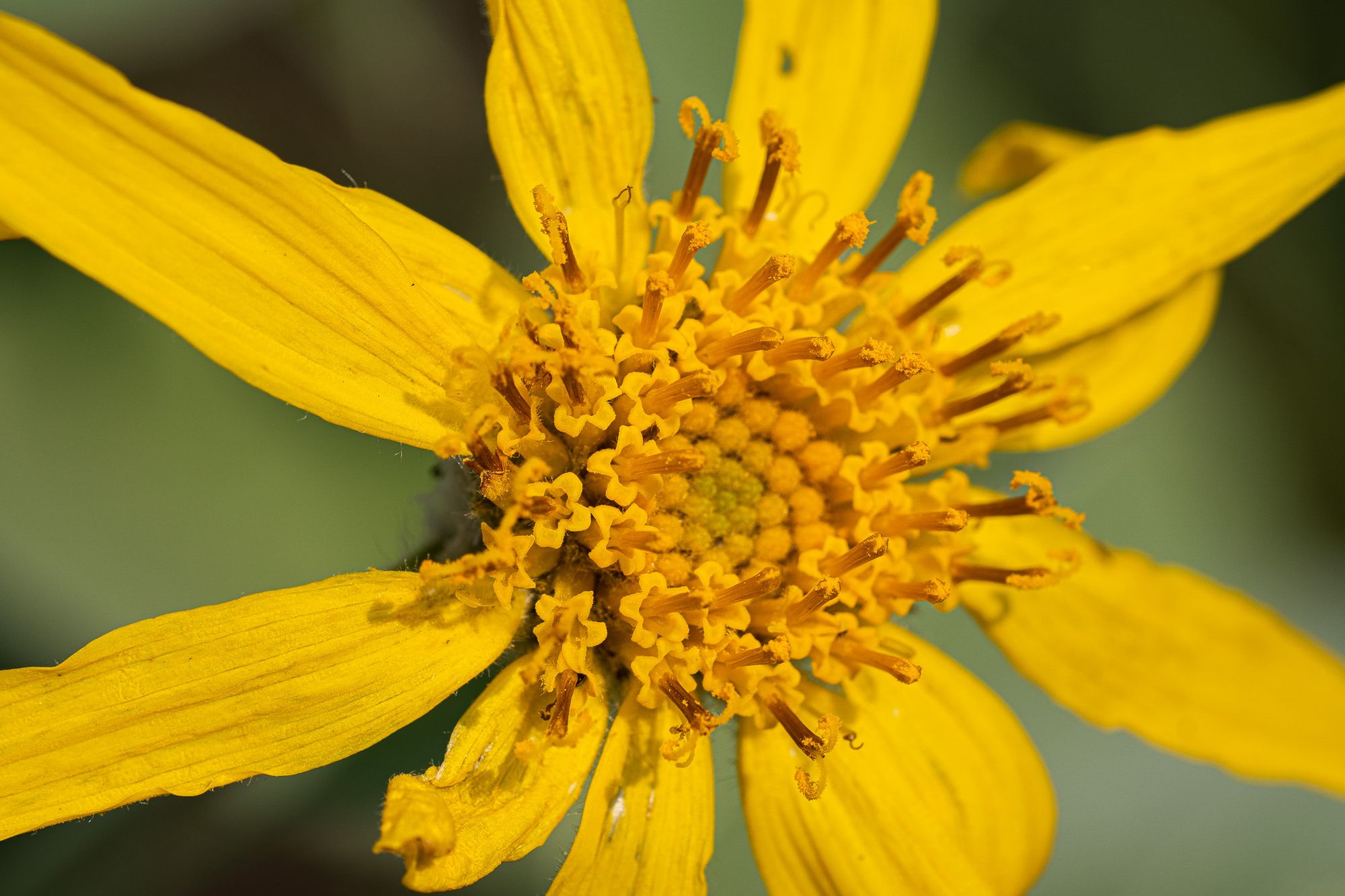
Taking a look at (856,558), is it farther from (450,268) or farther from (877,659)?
(450,268)

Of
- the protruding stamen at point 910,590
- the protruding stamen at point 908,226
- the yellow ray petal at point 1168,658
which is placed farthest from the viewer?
the yellow ray petal at point 1168,658

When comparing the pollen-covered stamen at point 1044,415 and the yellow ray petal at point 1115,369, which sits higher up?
the yellow ray petal at point 1115,369

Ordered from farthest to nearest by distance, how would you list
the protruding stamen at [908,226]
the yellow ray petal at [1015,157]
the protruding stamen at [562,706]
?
the yellow ray petal at [1015,157] → the protruding stamen at [908,226] → the protruding stamen at [562,706]

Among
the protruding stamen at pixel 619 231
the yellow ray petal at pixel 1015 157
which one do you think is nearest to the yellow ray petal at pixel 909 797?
the protruding stamen at pixel 619 231

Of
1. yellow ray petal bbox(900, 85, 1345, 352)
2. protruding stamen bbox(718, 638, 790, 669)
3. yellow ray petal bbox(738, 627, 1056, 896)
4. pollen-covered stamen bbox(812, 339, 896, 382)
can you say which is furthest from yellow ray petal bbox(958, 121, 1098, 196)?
protruding stamen bbox(718, 638, 790, 669)

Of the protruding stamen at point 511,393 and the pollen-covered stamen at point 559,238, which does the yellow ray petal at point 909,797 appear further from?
the pollen-covered stamen at point 559,238

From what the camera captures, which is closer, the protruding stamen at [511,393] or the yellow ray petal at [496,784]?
the yellow ray petal at [496,784]

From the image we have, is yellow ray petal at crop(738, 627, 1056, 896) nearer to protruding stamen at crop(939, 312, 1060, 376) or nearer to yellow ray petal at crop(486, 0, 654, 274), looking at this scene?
protruding stamen at crop(939, 312, 1060, 376)

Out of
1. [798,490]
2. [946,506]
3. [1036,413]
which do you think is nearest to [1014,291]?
[1036,413]
